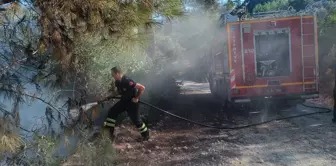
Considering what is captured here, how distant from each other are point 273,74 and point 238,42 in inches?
50.9

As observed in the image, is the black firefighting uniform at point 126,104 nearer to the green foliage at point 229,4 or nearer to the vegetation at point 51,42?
the vegetation at point 51,42

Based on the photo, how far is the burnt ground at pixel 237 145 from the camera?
5.41m

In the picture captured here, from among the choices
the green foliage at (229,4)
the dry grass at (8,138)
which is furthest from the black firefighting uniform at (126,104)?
the green foliage at (229,4)

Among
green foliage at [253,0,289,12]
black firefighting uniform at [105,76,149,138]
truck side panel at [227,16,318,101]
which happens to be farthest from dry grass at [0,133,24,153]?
green foliage at [253,0,289,12]

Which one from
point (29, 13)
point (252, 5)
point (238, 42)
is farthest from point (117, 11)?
point (252, 5)

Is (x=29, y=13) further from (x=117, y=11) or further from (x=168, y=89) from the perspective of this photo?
(x=168, y=89)

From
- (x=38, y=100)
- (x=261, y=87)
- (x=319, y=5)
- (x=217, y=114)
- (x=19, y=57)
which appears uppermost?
(x=319, y=5)

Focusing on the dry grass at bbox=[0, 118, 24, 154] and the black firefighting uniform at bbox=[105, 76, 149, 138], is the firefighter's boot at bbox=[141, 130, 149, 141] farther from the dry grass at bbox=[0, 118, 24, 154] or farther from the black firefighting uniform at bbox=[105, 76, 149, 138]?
the dry grass at bbox=[0, 118, 24, 154]

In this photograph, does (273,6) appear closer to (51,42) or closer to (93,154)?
(93,154)

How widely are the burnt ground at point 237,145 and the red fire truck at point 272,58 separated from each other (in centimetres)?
93

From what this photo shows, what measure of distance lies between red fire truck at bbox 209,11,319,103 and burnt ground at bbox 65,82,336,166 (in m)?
0.93

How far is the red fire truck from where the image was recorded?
921 centimetres

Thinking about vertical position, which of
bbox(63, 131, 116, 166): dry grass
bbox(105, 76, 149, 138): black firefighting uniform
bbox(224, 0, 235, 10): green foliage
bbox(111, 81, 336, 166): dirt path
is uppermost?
bbox(224, 0, 235, 10): green foliage

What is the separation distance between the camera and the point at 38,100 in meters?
3.62
